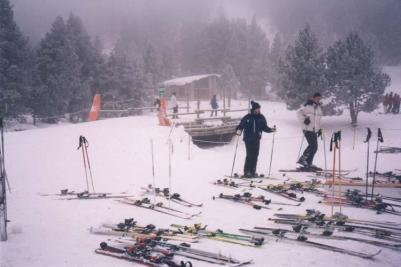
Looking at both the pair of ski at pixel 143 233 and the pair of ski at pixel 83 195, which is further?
the pair of ski at pixel 83 195

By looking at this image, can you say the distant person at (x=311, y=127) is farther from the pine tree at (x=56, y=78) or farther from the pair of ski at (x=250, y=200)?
the pine tree at (x=56, y=78)

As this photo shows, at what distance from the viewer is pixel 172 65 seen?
83.1m

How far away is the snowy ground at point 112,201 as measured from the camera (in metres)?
5.43

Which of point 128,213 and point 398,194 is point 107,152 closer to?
point 128,213

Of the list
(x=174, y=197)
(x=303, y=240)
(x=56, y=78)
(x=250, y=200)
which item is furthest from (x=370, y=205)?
(x=56, y=78)

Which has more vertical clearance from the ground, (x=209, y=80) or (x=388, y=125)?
(x=209, y=80)

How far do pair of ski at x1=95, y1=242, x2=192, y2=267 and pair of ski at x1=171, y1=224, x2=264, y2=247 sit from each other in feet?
3.25

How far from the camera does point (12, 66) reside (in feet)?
107

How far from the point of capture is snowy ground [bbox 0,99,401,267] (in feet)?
17.8

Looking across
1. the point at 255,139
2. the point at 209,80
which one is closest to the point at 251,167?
the point at 255,139

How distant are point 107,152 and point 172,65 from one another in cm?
7107

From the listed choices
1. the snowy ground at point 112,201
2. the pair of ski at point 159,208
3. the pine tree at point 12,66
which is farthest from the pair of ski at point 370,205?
the pine tree at point 12,66

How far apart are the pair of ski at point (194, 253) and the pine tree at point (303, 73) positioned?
27.7 meters

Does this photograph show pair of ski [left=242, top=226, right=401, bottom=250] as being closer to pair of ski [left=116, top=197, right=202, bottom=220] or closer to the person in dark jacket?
pair of ski [left=116, top=197, right=202, bottom=220]
